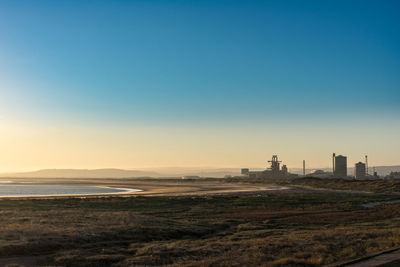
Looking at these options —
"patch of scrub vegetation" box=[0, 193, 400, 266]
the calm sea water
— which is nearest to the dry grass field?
"patch of scrub vegetation" box=[0, 193, 400, 266]

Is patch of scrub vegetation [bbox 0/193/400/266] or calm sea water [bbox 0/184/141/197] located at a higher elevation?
patch of scrub vegetation [bbox 0/193/400/266]

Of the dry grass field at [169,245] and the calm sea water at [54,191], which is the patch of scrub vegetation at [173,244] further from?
the calm sea water at [54,191]

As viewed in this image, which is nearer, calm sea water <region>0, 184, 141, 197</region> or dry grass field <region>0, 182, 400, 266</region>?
dry grass field <region>0, 182, 400, 266</region>

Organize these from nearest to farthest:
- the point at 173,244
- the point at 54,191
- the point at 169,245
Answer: the point at 169,245, the point at 173,244, the point at 54,191

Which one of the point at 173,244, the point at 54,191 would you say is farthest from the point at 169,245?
the point at 54,191

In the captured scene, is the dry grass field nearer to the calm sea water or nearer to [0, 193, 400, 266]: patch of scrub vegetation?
[0, 193, 400, 266]: patch of scrub vegetation

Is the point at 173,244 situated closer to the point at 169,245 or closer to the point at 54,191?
the point at 169,245

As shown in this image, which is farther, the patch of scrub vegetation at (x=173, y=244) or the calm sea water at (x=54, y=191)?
the calm sea water at (x=54, y=191)

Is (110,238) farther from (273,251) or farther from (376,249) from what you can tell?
(376,249)

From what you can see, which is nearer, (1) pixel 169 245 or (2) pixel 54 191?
(1) pixel 169 245

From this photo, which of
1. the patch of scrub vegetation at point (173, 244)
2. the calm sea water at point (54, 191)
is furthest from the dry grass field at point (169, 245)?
the calm sea water at point (54, 191)

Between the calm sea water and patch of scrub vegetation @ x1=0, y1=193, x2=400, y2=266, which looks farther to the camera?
the calm sea water

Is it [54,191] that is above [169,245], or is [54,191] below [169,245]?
below

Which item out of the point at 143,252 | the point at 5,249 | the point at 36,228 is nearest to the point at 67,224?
the point at 36,228
